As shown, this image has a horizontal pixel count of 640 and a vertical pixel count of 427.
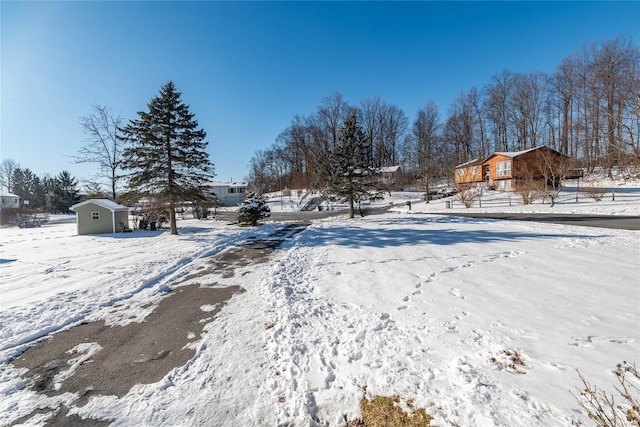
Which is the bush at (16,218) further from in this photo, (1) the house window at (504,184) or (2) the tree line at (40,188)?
(1) the house window at (504,184)

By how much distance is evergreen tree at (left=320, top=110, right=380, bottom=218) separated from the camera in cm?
1988

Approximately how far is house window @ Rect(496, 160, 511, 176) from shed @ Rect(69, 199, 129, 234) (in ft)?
144

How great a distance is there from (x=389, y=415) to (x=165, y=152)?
17.2 meters

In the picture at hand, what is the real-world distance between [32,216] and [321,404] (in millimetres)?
40091

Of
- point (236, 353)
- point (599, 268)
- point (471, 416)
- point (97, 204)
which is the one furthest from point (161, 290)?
point (97, 204)

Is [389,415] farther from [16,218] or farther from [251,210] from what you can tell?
[16,218]

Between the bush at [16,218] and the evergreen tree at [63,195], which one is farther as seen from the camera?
the evergreen tree at [63,195]

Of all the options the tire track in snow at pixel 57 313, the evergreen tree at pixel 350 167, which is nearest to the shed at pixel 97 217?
the tire track in snow at pixel 57 313

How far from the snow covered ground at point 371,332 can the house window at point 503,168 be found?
104ft

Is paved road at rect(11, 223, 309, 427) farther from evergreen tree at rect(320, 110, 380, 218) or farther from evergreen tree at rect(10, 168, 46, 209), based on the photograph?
evergreen tree at rect(10, 168, 46, 209)

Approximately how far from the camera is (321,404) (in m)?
2.63

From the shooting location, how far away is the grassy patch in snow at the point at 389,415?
233 cm

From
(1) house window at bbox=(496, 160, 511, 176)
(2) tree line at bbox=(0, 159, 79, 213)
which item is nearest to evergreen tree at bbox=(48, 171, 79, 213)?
(2) tree line at bbox=(0, 159, 79, 213)

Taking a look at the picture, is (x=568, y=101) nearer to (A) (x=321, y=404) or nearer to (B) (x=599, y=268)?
(B) (x=599, y=268)
